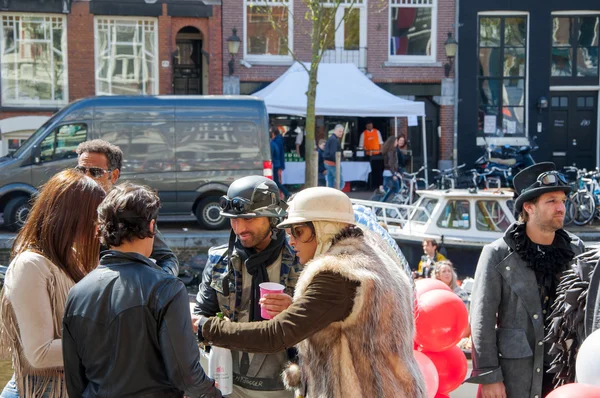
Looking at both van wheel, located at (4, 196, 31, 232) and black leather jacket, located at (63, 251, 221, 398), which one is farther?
van wheel, located at (4, 196, 31, 232)

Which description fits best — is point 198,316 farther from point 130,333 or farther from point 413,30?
point 413,30

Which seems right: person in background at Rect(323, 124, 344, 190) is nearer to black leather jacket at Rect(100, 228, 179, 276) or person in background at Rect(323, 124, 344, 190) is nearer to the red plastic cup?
black leather jacket at Rect(100, 228, 179, 276)

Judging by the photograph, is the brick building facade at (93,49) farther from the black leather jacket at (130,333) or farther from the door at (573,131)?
the black leather jacket at (130,333)

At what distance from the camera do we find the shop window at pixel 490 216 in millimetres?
12352

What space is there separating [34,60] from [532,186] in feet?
61.9

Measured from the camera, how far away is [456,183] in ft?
63.6

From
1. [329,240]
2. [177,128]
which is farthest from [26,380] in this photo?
[177,128]

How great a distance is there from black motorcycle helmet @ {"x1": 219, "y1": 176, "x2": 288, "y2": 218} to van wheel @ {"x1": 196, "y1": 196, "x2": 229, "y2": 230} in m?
10.6

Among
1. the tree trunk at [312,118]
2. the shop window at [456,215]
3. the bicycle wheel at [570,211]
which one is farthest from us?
the tree trunk at [312,118]

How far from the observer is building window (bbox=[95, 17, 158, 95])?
20938 millimetres

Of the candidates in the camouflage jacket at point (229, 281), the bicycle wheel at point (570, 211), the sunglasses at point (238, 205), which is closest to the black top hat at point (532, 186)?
the camouflage jacket at point (229, 281)

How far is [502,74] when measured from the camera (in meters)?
22.8

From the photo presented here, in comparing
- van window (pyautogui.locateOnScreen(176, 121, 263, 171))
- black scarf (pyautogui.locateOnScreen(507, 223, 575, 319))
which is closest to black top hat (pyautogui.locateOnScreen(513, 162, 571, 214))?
black scarf (pyautogui.locateOnScreen(507, 223, 575, 319))

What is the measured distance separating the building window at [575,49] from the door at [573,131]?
708 mm
